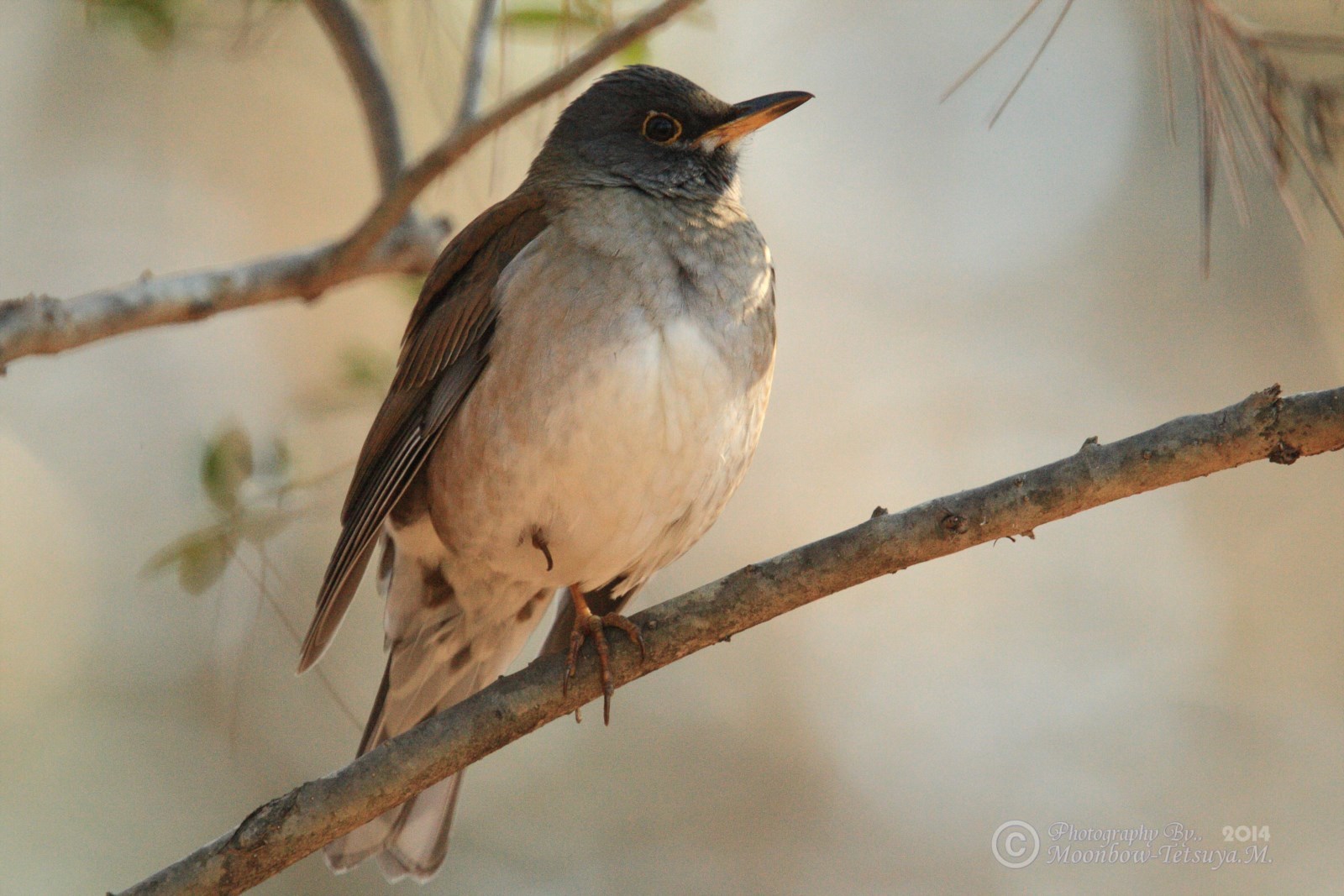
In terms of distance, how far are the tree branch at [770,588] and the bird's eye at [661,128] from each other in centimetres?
210

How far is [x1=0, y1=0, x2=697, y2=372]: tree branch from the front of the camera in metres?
3.36

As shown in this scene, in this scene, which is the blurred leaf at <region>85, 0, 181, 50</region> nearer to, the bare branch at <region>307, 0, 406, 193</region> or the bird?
the bare branch at <region>307, 0, 406, 193</region>

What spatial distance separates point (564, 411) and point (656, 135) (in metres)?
1.49

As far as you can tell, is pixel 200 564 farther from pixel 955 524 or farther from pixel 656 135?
pixel 955 524

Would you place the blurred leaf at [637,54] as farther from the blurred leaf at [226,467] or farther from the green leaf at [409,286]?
the blurred leaf at [226,467]

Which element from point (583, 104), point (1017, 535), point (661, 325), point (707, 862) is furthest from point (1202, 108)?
point (707, 862)

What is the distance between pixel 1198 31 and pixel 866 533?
5.10 feet

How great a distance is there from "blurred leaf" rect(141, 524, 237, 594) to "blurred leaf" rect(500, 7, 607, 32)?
1.95 meters

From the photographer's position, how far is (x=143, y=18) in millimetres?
4164

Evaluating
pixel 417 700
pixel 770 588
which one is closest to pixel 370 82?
pixel 417 700

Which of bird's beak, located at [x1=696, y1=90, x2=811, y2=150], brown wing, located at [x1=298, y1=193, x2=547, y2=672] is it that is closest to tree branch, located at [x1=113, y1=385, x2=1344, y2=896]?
brown wing, located at [x1=298, y1=193, x2=547, y2=672]

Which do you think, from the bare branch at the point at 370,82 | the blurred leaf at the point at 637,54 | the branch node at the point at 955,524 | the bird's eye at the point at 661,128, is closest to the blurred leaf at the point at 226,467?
the bare branch at the point at 370,82

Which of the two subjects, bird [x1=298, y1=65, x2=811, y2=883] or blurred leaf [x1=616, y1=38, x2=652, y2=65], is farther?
blurred leaf [x1=616, y1=38, x2=652, y2=65]

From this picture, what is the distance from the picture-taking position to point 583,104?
197 inches
